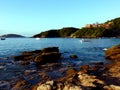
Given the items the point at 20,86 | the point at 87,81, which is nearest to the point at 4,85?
the point at 20,86

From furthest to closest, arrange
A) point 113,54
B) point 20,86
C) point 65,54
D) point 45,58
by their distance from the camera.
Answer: point 65,54, point 113,54, point 45,58, point 20,86

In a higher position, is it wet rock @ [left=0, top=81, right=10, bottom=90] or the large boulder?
the large boulder

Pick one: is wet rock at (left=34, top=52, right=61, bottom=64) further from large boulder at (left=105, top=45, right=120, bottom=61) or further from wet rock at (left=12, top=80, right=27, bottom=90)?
wet rock at (left=12, top=80, right=27, bottom=90)

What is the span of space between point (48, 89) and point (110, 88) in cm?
540

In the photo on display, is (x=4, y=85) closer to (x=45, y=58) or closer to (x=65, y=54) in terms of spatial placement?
(x=45, y=58)

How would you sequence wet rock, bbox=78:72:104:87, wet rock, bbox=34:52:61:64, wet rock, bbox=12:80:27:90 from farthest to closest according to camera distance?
wet rock, bbox=34:52:61:64
wet rock, bbox=12:80:27:90
wet rock, bbox=78:72:104:87

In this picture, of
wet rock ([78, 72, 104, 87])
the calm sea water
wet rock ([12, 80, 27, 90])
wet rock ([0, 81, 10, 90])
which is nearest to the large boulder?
the calm sea water

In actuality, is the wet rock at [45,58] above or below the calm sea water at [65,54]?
above

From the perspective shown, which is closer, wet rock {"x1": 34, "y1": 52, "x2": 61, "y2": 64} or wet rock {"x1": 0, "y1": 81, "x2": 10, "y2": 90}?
wet rock {"x1": 0, "y1": 81, "x2": 10, "y2": 90}

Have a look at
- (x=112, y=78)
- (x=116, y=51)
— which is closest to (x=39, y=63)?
(x=116, y=51)

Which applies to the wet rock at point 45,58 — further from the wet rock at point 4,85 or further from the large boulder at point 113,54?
the wet rock at point 4,85

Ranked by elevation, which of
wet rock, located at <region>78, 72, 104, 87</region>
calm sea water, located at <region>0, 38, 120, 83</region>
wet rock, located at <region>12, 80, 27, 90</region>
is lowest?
calm sea water, located at <region>0, 38, 120, 83</region>

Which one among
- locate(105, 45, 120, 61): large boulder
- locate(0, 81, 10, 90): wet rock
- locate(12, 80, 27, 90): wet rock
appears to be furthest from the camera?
locate(105, 45, 120, 61): large boulder

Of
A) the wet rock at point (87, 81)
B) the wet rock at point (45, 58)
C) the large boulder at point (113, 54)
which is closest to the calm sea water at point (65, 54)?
the large boulder at point (113, 54)
